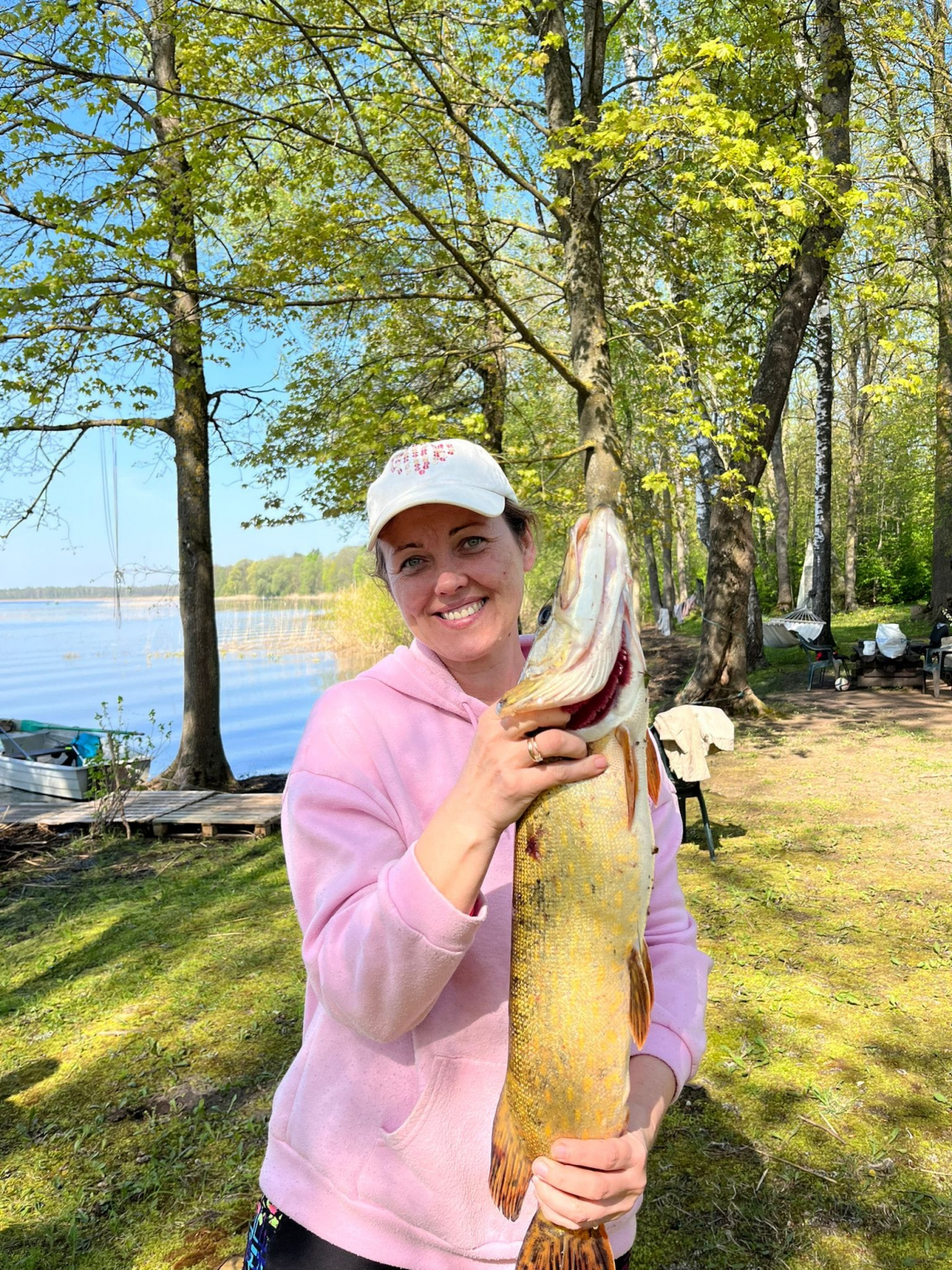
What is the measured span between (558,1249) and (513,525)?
1.40m

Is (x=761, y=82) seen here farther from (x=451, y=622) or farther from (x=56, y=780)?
(x=56, y=780)

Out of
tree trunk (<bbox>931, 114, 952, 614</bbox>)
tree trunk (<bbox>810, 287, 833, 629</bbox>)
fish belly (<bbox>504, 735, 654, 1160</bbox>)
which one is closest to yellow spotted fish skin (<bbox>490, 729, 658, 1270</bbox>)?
fish belly (<bbox>504, 735, 654, 1160</bbox>)

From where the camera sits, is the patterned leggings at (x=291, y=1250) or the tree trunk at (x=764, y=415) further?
the tree trunk at (x=764, y=415)

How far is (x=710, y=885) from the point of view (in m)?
7.15

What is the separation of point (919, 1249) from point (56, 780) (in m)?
11.4

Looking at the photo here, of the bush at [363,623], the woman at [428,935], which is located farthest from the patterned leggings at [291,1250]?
the bush at [363,623]

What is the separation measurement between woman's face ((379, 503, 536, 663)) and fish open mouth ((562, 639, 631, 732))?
17.2 inches

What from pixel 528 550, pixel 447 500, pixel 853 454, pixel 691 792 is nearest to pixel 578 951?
pixel 447 500

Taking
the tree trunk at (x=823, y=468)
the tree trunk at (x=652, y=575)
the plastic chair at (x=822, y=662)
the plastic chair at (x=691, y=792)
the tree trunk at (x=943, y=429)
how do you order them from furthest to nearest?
the tree trunk at (x=652, y=575)
the tree trunk at (x=943, y=429)
the tree trunk at (x=823, y=468)
the plastic chair at (x=822, y=662)
the plastic chair at (x=691, y=792)

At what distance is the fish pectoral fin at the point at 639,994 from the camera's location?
4.75 feet

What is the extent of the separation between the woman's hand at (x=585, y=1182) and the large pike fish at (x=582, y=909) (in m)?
0.02

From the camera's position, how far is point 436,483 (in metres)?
1.67

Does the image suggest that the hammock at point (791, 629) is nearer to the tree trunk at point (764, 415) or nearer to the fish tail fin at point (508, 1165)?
the tree trunk at point (764, 415)

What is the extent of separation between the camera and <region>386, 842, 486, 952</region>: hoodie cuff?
1.27m
